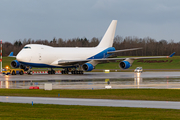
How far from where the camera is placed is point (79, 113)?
1652cm

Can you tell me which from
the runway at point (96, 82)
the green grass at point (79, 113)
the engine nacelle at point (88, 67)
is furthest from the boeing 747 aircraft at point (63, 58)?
the green grass at point (79, 113)

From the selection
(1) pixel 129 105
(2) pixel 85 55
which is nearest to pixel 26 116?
(1) pixel 129 105

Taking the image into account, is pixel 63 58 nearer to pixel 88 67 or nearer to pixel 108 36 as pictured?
pixel 88 67

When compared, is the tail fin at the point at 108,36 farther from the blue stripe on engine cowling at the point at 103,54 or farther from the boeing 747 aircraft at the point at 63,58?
the boeing 747 aircraft at the point at 63,58

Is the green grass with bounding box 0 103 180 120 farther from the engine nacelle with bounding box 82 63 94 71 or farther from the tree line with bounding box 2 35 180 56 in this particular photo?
the tree line with bounding box 2 35 180 56

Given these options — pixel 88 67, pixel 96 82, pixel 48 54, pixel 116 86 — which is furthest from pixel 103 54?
pixel 116 86

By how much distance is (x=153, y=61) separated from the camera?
11019cm

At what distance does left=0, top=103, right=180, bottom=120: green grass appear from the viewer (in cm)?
1537

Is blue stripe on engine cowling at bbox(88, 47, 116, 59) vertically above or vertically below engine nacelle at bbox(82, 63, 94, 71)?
above

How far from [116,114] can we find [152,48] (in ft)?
494

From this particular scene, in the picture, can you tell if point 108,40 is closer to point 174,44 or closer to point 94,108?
point 94,108

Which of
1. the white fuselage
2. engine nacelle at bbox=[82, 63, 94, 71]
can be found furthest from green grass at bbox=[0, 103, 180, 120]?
the white fuselage


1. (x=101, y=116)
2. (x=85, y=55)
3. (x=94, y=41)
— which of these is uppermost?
(x=94, y=41)

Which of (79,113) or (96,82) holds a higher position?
(96,82)
